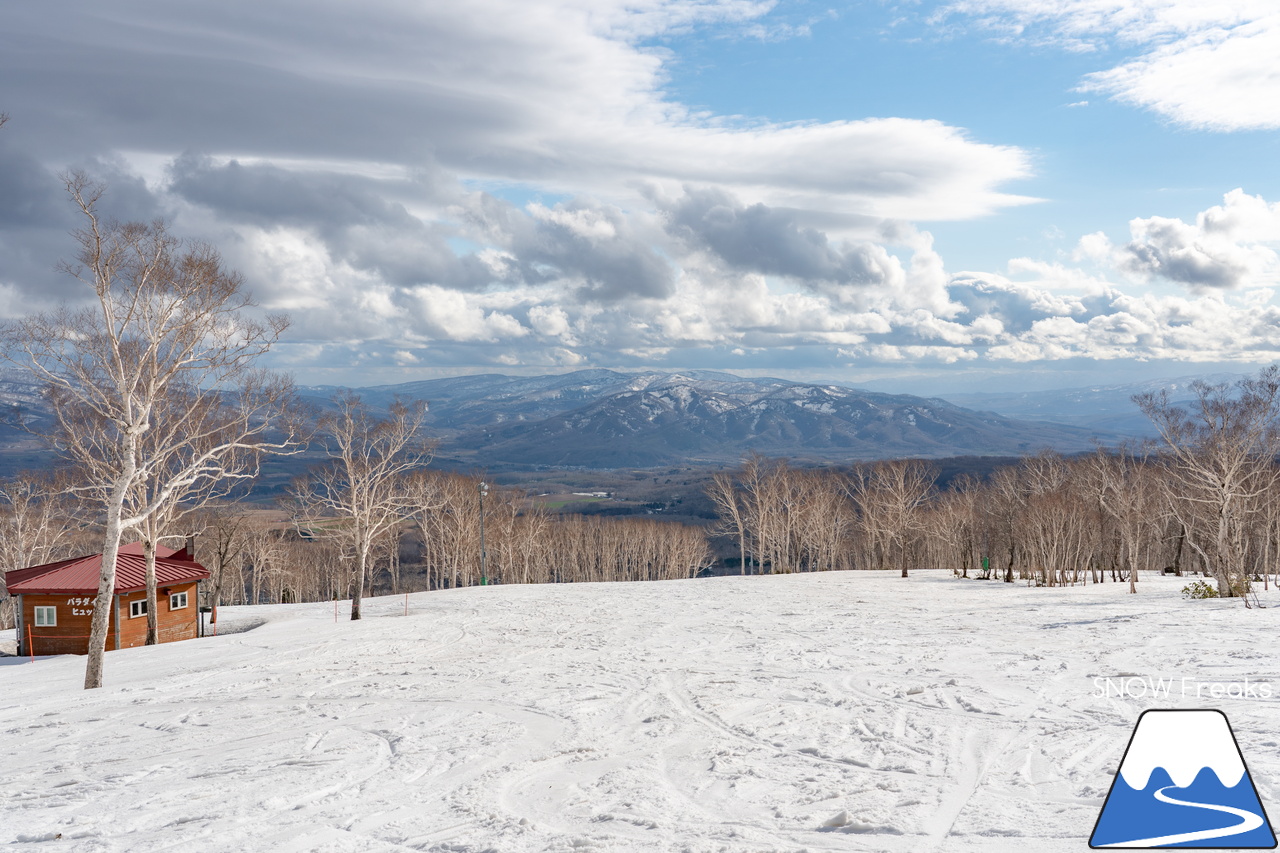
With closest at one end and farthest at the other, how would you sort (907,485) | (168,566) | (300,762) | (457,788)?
(457,788)
(300,762)
(168,566)
(907,485)

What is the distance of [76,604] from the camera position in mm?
26344

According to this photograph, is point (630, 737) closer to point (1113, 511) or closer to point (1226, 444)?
point (1226, 444)

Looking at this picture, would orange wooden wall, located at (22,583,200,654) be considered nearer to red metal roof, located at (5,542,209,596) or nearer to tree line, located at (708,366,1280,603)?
red metal roof, located at (5,542,209,596)

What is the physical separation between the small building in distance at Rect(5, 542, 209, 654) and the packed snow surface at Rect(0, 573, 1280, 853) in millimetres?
6601

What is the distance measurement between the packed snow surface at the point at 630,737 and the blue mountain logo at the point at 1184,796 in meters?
0.39

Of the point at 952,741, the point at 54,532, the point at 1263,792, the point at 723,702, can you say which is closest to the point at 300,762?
the point at 723,702

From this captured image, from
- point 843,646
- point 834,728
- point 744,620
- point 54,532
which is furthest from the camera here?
point 54,532

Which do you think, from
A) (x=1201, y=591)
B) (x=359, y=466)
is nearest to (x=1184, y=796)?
(x=1201, y=591)

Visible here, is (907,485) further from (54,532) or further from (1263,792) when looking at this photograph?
(54,532)

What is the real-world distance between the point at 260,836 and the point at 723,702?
7047 mm

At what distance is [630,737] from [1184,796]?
630cm

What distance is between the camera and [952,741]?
9414mm

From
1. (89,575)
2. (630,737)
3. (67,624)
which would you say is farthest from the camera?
(89,575)

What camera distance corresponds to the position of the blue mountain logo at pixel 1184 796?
604 cm
